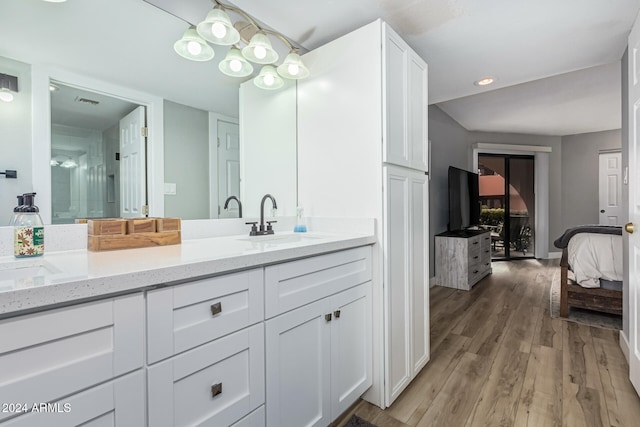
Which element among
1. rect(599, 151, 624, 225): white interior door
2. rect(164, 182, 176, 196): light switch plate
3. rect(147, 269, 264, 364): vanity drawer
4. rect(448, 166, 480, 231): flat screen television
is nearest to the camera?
rect(147, 269, 264, 364): vanity drawer

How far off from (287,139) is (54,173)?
126cm

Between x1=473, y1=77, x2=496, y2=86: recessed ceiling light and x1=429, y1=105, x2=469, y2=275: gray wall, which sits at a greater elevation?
x1=473, y1=77, x2=496, y2=86: recessed ceiling light

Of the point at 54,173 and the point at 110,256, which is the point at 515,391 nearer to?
the point at 110,256

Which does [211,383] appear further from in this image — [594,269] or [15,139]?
[594,269]

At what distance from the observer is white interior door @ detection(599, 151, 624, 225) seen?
5523mm

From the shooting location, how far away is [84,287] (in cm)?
69

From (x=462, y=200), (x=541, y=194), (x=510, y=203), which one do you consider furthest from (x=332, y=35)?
(x=541, y=194)

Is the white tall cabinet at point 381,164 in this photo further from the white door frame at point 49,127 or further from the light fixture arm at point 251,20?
the white door frame at point 49,127

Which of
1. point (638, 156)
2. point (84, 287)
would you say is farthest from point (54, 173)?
point (638, 156)

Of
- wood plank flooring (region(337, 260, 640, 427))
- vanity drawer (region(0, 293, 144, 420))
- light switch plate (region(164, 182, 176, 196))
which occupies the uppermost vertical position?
light switch plate (region(164, 182, 176, 196))

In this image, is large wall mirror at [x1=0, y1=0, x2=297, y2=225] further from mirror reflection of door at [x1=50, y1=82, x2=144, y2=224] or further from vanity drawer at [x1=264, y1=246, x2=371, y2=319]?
vanity drawer at [x1=264, y1=246, x2=371, y2=319]

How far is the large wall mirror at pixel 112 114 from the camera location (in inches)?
44.1

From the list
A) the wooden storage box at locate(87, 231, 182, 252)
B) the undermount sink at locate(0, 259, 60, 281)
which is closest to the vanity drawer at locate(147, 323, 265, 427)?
the undermount sink at locate(0, 259, 60, 281)

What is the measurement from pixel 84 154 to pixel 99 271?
723 mm
